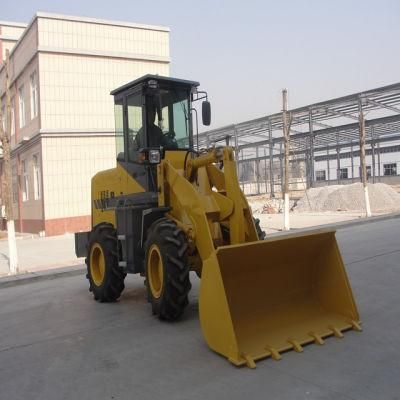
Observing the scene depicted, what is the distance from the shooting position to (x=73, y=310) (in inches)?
291

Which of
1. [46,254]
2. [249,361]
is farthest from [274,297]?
[46,254]

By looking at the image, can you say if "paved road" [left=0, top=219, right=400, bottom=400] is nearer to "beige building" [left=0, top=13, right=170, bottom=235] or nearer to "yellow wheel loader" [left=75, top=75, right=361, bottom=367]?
"yellow wheel loader" [left=75, top=75, right=361, bottom=367]

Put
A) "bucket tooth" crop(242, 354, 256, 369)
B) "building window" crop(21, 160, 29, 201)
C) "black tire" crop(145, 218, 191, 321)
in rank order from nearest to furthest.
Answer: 1. "bucket tooth" crop(242, 354, 256, 369)
2. "black tire" crop(145, 218, 191, 321)
3. "building window" crop(21, 160, 29, 201)

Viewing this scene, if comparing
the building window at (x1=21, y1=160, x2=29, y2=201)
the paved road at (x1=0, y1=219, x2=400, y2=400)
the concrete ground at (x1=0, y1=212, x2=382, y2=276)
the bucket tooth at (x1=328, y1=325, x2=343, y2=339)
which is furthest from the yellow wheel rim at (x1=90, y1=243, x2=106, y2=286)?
the building window at (x1=21, y1=160, x2=29, y2=201)

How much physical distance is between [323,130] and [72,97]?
2088cm

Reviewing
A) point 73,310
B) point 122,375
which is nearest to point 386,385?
point 122,375

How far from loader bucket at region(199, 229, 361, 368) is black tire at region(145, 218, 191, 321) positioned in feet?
2.54

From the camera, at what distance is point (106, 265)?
7457mm

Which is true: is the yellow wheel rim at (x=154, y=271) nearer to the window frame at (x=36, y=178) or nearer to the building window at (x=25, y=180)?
the window frame at (x=36, y=178)

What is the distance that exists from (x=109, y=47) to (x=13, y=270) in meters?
13.6

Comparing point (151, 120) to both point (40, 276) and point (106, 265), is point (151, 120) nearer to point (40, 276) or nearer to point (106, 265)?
point (106, 265)

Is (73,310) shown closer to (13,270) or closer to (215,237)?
(215,237)

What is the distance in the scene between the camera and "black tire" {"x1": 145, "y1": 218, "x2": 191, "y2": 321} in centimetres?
583

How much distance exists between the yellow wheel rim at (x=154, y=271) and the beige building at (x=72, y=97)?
51.6 ft
